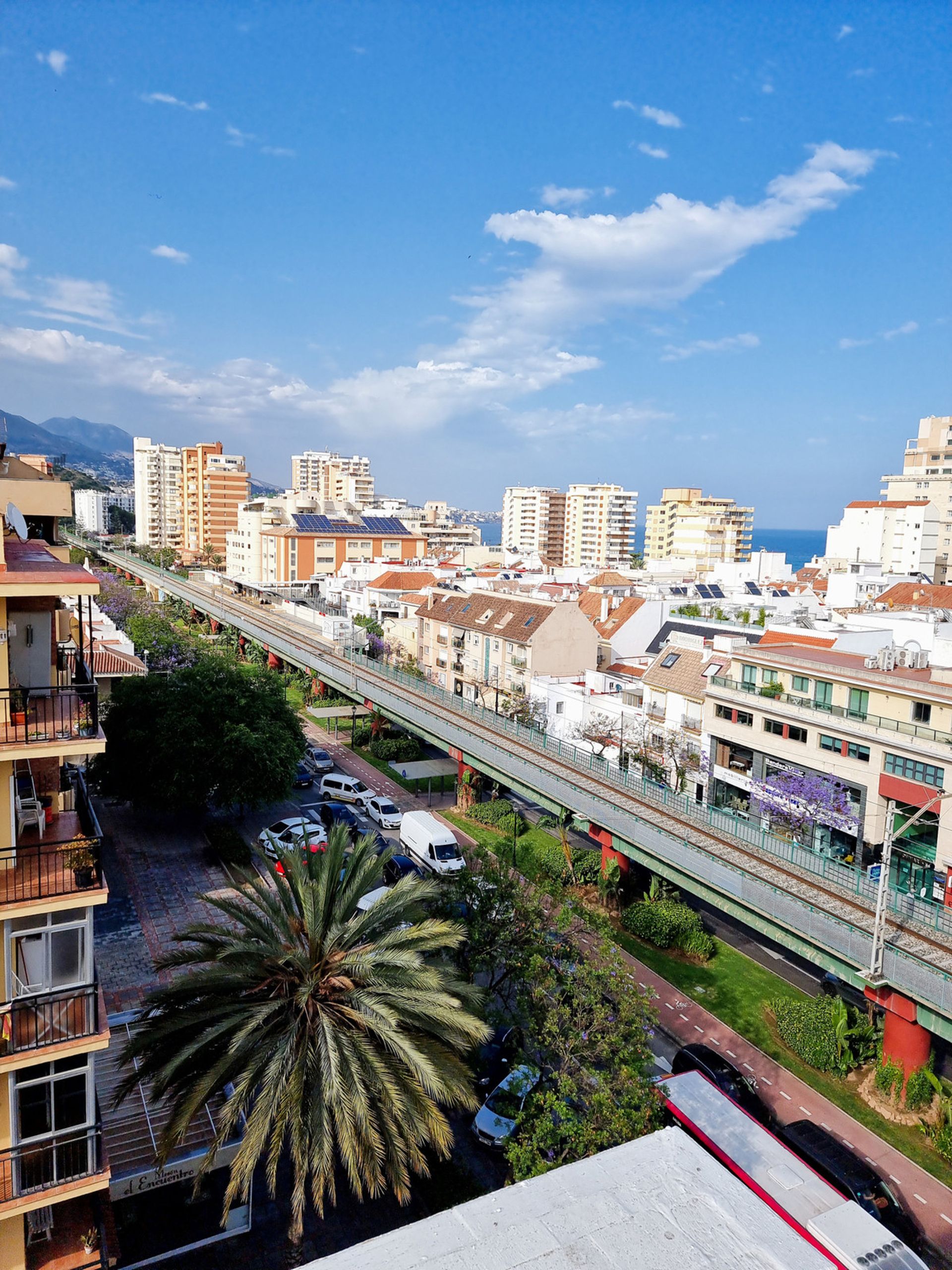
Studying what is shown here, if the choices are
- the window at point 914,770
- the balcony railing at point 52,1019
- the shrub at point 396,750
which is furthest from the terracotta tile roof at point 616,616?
the balcony railing at point 52,1019

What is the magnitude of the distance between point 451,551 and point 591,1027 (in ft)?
420

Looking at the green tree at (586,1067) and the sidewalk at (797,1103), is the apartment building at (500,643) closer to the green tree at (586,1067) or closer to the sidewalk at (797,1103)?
the sidewalk at (797,1103)

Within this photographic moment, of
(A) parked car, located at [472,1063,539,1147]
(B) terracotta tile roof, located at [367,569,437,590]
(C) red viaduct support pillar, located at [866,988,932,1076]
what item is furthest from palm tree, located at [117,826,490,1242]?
(B) terracotta tile roof, located at [367,569,437,590]

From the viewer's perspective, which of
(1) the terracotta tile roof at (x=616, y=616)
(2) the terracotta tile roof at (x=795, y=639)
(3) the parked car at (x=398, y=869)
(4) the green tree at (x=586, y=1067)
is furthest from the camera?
(1) the terracotta tile roof at (x=616, y=616)

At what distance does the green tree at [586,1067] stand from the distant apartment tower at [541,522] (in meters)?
167

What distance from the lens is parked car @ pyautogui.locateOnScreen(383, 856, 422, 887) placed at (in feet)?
108

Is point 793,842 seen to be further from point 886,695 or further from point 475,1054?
point 475,1054

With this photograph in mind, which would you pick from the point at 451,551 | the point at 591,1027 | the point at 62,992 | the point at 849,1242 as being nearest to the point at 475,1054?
the point at 591,1027

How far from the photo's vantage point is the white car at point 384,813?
39.9 metres

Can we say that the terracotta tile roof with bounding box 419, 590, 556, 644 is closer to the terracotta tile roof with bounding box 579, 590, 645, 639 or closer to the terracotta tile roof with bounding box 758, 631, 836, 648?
the terracotta tile roof with bounding box 579, 590, 645, 639

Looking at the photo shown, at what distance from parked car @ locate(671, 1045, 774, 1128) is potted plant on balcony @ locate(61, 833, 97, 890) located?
15198mm

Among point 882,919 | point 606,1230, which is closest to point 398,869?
point 882,919

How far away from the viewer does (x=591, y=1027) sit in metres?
17.6

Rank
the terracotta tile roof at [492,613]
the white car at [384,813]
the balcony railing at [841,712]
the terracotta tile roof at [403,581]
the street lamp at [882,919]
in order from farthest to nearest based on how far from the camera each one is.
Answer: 1. the terracotta tile roof at [403,581]
2. the terracotta tile roof at [492,613]
3. the white car at [384,813]
4. the balcony railing at [841,712]
5. the street lamp at [882,919]
